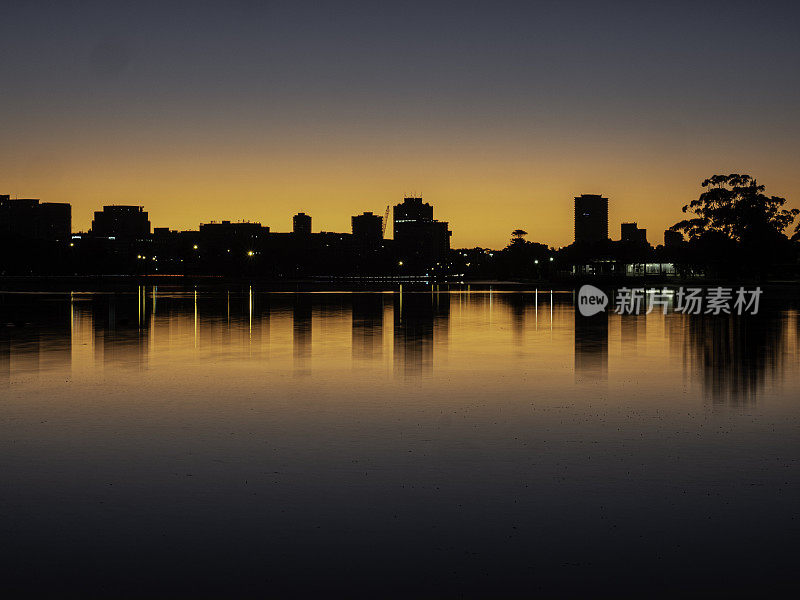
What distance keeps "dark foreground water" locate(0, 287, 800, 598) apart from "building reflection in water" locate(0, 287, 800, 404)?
33 cm

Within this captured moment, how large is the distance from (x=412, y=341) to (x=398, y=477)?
55.6 ft

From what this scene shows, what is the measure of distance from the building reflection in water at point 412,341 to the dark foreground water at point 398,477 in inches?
12.9

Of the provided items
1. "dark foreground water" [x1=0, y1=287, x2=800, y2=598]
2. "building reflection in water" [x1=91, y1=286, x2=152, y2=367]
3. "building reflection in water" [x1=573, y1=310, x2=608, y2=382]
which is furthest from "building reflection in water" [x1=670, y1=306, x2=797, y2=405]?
"building reflection in water" [x1=91, y1=286, x2=152, y2=367]

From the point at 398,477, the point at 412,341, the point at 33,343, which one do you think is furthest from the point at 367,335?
the point at 398,477

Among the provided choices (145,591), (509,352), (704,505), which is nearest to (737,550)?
(704,505)

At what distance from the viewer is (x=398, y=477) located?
9258 millimetres

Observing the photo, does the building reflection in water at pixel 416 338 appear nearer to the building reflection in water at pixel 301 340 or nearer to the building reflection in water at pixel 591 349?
the building reflection in water at pixel 301 340

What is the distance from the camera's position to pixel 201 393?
1557cm

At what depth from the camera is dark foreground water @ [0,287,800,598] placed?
6426mm

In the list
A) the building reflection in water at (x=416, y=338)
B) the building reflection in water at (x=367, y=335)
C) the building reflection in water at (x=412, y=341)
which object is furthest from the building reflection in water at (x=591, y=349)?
the building reflection in water at (x=367, y=335)

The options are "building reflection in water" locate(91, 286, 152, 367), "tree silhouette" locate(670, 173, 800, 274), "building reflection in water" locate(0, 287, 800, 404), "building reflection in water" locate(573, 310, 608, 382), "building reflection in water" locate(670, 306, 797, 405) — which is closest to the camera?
"building reflection in water" locate(670, 306, 797, 405)

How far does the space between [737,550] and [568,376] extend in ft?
36.8

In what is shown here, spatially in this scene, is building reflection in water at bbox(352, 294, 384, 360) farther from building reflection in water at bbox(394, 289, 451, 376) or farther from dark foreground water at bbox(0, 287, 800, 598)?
dark foreground water at bbox(0, 287, 800, 598)

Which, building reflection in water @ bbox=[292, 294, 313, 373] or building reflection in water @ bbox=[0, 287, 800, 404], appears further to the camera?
building reflection in water @ bbox=[292, 294, 313, 373]
